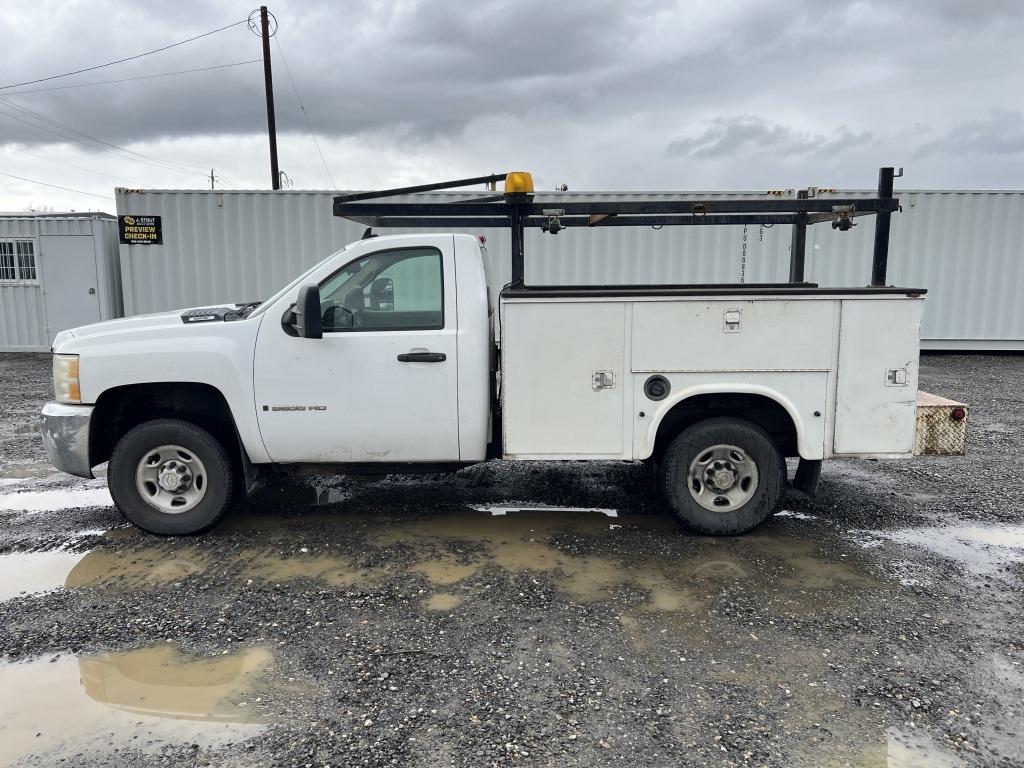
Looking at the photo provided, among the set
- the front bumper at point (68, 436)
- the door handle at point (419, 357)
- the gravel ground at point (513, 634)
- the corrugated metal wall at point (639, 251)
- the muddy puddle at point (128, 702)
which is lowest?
the muddy puddle at point (128, 702)

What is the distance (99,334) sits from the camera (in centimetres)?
509

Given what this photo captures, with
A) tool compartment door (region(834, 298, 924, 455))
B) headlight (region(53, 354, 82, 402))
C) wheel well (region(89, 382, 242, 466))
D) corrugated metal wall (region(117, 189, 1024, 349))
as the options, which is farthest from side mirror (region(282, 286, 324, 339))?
corrugated metal wall (region(117, 189, 1024, 349))

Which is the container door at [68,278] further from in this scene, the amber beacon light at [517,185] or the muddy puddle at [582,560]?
the amber beacon light at [517,185]

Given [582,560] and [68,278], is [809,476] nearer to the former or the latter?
[582,560]

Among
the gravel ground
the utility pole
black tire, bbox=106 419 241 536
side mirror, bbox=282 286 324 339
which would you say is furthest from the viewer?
the utility pole

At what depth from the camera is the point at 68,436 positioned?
504 cm

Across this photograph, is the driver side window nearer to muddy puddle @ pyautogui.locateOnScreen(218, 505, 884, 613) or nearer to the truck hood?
the truck hood

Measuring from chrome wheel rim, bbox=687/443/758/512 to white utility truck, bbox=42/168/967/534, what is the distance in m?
0.01

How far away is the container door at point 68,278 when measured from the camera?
14992 millimetres

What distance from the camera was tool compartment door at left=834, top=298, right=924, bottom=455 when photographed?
4844mm

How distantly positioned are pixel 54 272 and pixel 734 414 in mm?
14752

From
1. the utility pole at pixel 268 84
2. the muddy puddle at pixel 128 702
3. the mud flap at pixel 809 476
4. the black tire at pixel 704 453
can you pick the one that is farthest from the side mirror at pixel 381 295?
the utility pole at pixel 268 84

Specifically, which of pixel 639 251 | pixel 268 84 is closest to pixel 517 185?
pixel 639 251

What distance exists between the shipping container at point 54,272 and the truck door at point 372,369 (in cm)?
1212
